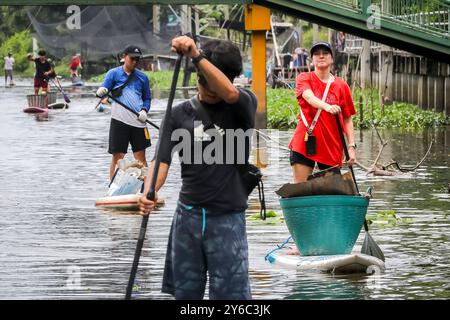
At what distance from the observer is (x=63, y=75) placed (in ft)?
272

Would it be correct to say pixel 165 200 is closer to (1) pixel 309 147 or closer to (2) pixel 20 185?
(2) pixel 20 185

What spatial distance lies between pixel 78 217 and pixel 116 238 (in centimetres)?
181

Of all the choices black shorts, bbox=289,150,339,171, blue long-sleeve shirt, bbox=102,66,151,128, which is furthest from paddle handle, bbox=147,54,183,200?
blue long-sleeve shirt, bbox=102,66,151,128

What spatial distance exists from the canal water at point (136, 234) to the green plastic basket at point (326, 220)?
0.92 ft

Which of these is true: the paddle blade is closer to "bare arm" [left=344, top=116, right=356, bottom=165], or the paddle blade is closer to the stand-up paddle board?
the stand-up paddle board

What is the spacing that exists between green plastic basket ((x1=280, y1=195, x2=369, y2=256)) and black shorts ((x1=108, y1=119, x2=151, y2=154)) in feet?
17.3

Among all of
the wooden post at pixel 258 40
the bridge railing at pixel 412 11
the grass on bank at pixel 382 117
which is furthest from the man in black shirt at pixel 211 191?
the grass on bank at pixel 382 117

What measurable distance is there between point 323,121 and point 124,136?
4817 mm

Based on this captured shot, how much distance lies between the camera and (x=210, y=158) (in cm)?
750

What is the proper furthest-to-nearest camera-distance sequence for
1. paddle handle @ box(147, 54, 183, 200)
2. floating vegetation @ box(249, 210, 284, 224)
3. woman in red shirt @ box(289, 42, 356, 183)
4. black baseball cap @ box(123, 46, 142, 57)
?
Result: black baseball cap @ box(123, 46, 142, 57) < floating vegetation @ box(249, 210, 284, 224) < woman in red shirt @ box(289, 42, 356, 183) < paddle handle @ box(147, 54, 183, 200)

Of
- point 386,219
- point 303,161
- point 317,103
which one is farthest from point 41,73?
point 317,103

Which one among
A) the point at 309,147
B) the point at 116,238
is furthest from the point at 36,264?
the point at 309,147

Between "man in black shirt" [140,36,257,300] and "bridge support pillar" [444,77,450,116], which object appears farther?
"bridge support pillar" [444,77,450,116]

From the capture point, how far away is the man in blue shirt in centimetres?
1588
